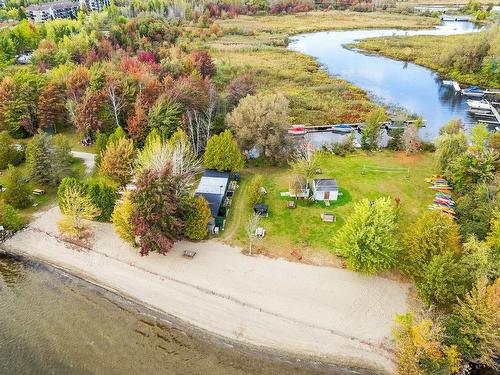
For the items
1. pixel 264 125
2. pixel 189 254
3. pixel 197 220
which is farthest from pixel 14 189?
pixel 264 125

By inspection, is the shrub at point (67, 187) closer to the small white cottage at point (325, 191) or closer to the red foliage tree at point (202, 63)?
the small white cottage at point (325, 191)

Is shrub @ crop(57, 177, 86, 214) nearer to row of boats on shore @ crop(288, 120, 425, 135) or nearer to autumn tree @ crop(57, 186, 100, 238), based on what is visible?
Result: autumn tree @ crop(57, 186, 100, 238)

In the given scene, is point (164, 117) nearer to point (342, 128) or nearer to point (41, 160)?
point (41, 160)

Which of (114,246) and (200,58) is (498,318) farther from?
(200,58)

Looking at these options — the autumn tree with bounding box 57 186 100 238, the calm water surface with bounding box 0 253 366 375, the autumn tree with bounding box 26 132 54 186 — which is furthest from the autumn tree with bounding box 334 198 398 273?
the autumn tree with bounding box 26 132 54 186

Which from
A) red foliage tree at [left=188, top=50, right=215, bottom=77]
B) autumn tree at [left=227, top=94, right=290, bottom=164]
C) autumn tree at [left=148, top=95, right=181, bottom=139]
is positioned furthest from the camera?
red foliage tree at [left=188, top=50, right=215, bottom=77]

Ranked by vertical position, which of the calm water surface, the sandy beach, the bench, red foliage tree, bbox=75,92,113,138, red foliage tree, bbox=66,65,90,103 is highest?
red foliage tree, bbox=66,65,90,103
